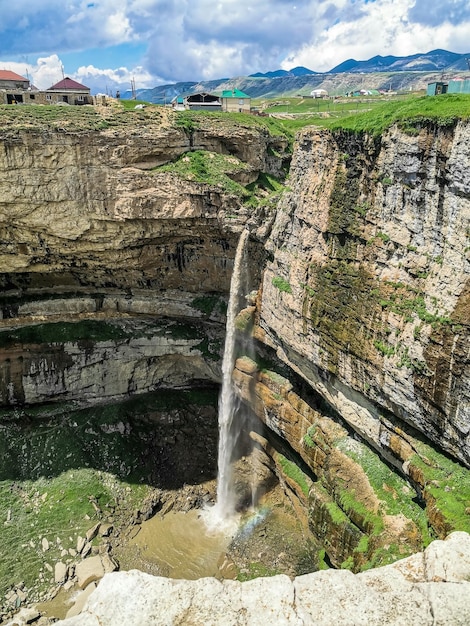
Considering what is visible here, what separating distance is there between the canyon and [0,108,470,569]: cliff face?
8 centimetres

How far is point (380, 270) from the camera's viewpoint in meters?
15.9

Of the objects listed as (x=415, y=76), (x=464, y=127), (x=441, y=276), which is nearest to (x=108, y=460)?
(x=441, y=276)

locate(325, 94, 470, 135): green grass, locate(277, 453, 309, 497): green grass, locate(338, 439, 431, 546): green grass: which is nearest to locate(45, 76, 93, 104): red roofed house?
locate(325, 94, 470, 135): green grass

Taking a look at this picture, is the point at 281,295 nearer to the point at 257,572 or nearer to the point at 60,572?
the point at 257,572

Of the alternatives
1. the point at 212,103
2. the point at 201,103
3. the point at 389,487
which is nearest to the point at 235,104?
the point at 212,103

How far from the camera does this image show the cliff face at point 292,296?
1381cm

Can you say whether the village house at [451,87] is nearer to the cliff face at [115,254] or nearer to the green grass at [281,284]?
the green grass at [281,284]

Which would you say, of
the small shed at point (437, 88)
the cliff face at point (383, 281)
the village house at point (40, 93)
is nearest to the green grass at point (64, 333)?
the cliff face at point (383, 281)

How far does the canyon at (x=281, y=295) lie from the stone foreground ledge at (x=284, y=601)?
15.3 feet

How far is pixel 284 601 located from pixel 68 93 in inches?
1564

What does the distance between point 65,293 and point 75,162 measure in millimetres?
10063

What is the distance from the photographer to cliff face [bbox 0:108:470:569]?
13.8 metres

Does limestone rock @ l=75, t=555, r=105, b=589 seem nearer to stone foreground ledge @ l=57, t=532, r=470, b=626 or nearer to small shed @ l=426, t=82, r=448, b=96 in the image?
stone foreground ledge @ l=57, t=532, r=470, b=626

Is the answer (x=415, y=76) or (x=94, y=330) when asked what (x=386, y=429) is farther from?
(x=415, y=76)
